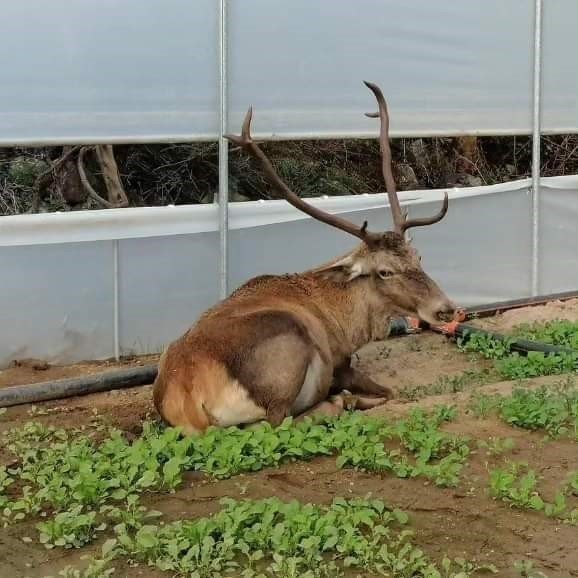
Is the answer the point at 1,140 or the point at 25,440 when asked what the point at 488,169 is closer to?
the point at 1,140

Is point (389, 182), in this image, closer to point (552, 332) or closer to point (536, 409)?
point (552, 332)

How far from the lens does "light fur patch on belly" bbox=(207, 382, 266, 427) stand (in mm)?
5195

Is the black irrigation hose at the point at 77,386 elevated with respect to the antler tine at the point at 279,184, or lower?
lower

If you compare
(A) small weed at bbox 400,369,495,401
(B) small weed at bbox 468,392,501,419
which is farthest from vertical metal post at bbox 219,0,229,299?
(B) small weed at bbox 468,392,501,419

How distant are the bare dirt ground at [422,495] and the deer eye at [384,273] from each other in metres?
0.77

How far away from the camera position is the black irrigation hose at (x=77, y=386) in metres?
6.01

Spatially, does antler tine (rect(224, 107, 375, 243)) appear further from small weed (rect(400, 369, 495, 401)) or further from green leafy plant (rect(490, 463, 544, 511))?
green leafy plant (rect(490, 463, 544, 511))

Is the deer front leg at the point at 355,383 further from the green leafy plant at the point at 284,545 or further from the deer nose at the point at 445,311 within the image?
the green leafy plant at the point at 284,545

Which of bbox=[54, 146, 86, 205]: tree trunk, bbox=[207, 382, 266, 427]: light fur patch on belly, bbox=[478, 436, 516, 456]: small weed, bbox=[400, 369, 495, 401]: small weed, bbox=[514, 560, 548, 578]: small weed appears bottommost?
bbox=[400, 369, 495, 401]: small weed

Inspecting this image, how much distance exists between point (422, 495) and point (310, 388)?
4.82 feet

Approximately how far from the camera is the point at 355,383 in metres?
6.29

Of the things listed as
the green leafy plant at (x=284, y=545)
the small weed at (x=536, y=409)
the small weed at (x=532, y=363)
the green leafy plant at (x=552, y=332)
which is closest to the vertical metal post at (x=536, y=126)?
the green leafy plant at (x=552, y=332)

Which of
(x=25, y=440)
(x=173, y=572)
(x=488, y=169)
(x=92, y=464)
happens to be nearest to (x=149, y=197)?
(x=488, y=169)

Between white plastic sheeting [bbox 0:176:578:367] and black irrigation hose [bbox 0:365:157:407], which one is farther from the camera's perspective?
white plastic sheeting [bbox 0:176:578:367]
